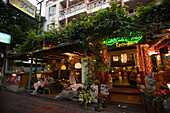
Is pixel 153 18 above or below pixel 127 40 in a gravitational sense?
above

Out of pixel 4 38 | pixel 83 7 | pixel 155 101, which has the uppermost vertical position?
pixel 83 7

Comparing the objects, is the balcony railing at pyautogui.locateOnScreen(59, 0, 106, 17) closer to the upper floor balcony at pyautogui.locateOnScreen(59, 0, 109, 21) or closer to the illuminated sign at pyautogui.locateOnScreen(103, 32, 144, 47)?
the upper floor balcony at pyautogui.locateOnScreen(59, 0, 109, 21)

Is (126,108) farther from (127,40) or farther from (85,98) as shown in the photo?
(127,40)

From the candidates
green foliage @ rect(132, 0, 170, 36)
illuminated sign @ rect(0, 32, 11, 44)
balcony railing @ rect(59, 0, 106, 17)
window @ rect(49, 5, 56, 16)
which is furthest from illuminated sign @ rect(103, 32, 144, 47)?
window @ rect(49, 5, 56, 16)

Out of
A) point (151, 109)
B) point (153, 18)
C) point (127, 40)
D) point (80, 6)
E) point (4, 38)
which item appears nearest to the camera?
point (151, 109)

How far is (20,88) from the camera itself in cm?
798

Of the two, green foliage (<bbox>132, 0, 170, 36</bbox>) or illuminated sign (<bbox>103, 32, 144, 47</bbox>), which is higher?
green foliage (<bbox>132, 0, 170, 36</bbox>)

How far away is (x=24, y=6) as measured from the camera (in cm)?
643

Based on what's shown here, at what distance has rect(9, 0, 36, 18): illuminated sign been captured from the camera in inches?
223

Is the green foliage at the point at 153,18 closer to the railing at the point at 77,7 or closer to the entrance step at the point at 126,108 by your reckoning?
the entrance step at the point at 126,108

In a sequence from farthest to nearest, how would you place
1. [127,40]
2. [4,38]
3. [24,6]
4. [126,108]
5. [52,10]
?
[52,10]
[4,38]
[24,6]
[127,40]
[126,108]

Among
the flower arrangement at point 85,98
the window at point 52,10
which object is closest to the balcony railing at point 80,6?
the window at point 52,10

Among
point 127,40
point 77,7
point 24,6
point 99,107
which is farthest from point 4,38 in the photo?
point 127,40

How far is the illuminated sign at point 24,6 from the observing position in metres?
5.66
